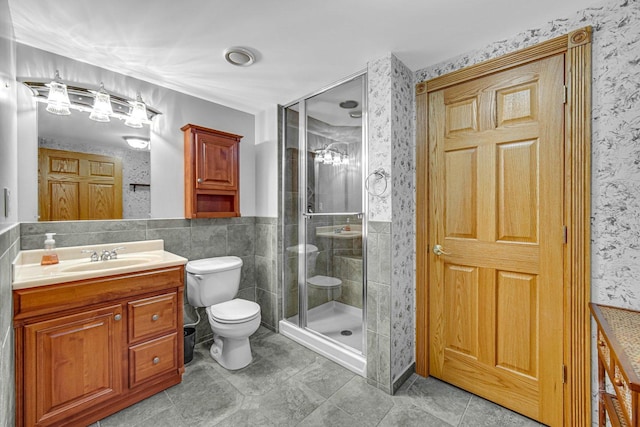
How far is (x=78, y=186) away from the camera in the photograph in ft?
6.29

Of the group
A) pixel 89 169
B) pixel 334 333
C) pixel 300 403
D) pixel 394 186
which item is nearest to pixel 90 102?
pixel 89 169

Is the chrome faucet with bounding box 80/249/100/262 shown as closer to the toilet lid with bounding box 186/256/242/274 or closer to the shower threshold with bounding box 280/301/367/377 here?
the toilet lid with bounding box 186/256/242/274

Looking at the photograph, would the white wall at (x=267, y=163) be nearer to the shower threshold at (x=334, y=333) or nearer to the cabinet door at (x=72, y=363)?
the shower threshold at (x=334, y=333)

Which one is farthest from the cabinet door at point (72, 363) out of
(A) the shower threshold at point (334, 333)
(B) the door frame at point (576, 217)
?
(B) the door frame at point (576, 217)

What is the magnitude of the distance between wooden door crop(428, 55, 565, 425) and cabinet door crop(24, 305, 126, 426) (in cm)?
209

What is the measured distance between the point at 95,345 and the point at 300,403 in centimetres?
127

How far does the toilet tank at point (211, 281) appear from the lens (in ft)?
7.30

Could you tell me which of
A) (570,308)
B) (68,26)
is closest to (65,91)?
(68,26)

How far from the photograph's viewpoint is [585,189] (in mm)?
1400

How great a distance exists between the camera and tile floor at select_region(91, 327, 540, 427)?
159 cm

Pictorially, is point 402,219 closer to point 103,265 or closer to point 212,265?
point 212,265

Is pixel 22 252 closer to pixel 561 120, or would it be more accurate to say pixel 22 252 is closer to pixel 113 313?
pixel 113 313

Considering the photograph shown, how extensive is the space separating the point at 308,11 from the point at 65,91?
1.72 metres

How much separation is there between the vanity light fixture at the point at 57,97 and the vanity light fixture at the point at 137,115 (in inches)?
14.1
